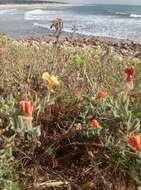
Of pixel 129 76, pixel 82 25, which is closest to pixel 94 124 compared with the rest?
pixel 129 76

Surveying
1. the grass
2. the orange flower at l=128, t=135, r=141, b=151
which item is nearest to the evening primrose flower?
the grass

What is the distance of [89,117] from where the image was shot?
10.5 ft

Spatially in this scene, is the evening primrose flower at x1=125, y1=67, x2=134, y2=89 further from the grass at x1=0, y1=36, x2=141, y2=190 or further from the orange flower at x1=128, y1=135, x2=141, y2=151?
the orange flower at x1=128, y1=135, x2=141, y2=151

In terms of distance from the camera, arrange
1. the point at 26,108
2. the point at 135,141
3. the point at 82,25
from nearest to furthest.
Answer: the point at 135,141
the point at 26,108
the point at 82,25

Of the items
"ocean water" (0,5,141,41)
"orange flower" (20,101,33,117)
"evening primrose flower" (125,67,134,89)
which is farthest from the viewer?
"ocean water" (0,5,141,41)

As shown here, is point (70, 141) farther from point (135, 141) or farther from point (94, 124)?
point (135, 141)

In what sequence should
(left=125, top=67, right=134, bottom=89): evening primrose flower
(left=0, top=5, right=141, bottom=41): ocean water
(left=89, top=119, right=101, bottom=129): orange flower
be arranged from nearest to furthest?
(left=89, top=119, right=101, bottom=129): orange flower → (left=125, top=67, right=134, bottom=89): evening primrose flower → (left=0, top=5, right=141, bottom=41): ocean water

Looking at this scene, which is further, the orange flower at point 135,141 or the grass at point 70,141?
the grass at point 70,141

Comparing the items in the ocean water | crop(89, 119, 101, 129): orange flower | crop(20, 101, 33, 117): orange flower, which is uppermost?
crop(20, 101, 33, 117): orange flower

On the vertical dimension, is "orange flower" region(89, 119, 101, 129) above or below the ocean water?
above

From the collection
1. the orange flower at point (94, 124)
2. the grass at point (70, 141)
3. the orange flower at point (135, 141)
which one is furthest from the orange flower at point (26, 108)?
the orange flower at point (135, 141)

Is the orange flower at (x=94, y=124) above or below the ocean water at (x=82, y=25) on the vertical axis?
above

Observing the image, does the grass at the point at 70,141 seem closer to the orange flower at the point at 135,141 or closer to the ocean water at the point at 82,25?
the orange flower at the point at 135,141

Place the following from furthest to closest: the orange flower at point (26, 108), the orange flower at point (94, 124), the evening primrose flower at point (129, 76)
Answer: the evening primrose flower at point (129, 76) < the orange flower at point (94, 124) < the orange flower at point (26, 108)
